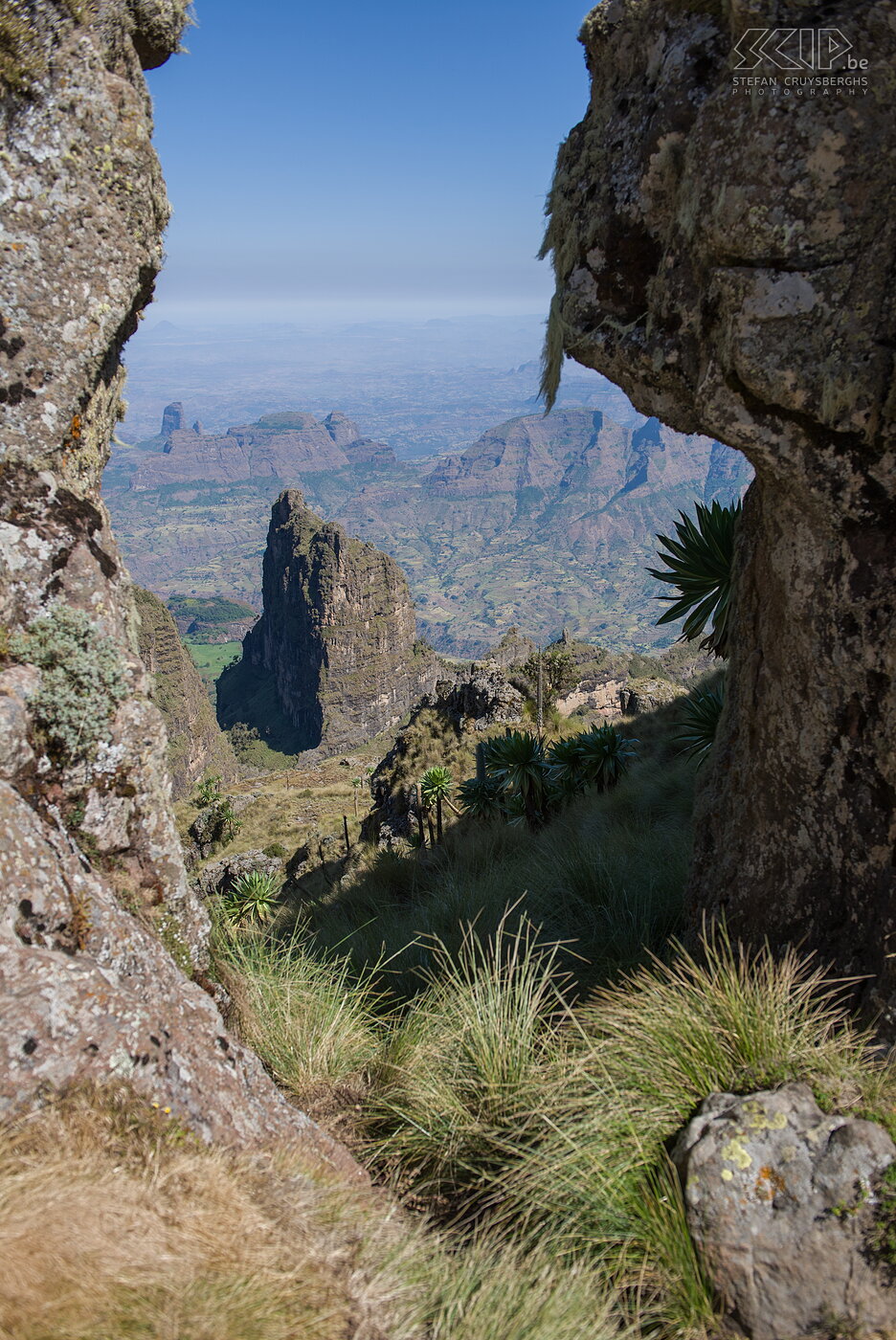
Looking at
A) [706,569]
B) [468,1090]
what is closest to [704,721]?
[706,569]

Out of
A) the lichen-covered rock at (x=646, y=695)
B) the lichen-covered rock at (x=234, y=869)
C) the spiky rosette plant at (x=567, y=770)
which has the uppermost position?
the spiky rosette plant at (x=567, y=770)

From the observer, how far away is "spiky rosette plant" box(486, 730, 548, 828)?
15.0 metres

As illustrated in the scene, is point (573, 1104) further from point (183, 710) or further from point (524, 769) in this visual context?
point (183, 710)

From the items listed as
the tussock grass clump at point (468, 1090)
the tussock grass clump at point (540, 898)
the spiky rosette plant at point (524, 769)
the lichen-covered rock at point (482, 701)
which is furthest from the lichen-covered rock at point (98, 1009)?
the lichen-covered rock at point (482, 701)

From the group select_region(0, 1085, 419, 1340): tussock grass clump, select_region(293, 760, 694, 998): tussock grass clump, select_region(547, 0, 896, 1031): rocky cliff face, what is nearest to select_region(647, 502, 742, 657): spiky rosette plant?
select_region(293, 760, 694, 998): tussock grass clump

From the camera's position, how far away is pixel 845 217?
368 centimetres

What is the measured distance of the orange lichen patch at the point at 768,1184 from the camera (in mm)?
2840

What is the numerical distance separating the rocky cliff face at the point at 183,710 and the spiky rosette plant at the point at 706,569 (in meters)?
100

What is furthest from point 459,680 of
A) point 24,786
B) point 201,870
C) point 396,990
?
point 24,786

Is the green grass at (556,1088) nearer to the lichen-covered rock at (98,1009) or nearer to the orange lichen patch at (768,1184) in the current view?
the orange lichen patch at (768,1184)

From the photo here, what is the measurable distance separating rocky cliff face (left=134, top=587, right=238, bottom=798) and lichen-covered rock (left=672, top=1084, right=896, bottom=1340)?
10470 centimetres

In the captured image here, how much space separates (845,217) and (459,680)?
30027 mm

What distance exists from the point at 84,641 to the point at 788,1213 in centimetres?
383

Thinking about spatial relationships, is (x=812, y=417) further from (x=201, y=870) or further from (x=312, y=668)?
(x=312, y=668)
